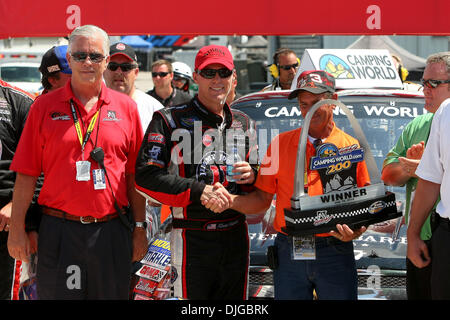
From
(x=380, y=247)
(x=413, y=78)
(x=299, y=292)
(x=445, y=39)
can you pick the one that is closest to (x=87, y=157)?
(x=299, y=292)

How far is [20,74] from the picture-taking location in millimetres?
21484

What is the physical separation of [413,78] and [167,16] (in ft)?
32.2

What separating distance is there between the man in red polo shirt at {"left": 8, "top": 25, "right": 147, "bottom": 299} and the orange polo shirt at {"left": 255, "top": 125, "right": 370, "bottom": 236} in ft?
2.74

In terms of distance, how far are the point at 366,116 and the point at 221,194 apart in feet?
6.57

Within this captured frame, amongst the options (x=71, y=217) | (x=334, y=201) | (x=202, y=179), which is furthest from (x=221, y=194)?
(x=71, y=217)

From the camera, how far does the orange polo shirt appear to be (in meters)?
3.63

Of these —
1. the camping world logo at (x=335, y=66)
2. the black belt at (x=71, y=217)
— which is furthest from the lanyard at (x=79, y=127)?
the camping world logo at (x=335, y=66)

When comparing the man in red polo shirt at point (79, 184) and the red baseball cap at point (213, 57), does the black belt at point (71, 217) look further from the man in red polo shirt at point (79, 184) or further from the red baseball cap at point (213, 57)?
the red baseball cap at point (213, 57)

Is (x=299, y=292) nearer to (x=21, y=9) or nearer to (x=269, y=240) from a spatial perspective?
(x=269, y=240)

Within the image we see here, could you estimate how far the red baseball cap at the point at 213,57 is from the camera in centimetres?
377

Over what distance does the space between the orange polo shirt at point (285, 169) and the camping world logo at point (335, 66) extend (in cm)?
212

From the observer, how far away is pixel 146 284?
4.20 meters

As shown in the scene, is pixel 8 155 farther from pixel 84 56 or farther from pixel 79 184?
pixel 84 56

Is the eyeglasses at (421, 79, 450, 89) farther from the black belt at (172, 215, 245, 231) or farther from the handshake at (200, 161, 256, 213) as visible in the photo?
the black belt at (172, 215, 245, 231)
